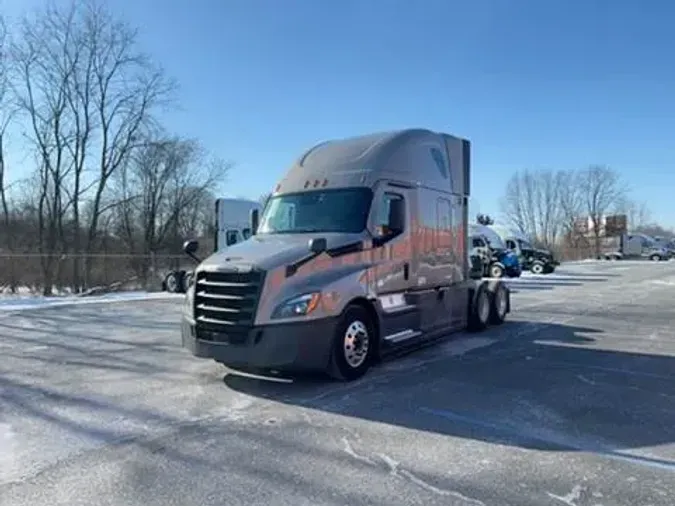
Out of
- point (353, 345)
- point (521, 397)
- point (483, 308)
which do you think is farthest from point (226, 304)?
point (483, 308)

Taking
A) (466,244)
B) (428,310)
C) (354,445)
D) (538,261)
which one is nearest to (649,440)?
(354,445)

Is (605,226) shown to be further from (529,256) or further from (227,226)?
(227,226)

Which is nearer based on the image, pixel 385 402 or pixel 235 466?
pixel 235 466

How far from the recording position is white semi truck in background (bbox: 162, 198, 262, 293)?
2259 cm

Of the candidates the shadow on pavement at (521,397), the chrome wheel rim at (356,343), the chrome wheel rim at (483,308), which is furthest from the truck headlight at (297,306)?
the chrome wheel rim at (483,308)

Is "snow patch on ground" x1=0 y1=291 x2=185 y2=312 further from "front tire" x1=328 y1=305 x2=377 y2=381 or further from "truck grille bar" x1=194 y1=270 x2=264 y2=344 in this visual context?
"front tire" x1=328 y1=305 x2=377 y2=381

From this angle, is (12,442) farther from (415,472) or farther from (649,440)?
(649,440)

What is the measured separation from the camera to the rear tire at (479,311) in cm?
1105

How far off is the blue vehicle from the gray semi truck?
19936 mm

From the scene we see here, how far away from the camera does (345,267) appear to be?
23.4ft

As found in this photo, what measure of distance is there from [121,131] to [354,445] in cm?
3304

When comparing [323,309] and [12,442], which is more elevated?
[323,309]

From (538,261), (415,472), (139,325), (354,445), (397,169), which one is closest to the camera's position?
(415,472)

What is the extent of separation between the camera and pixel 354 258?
728 cm
